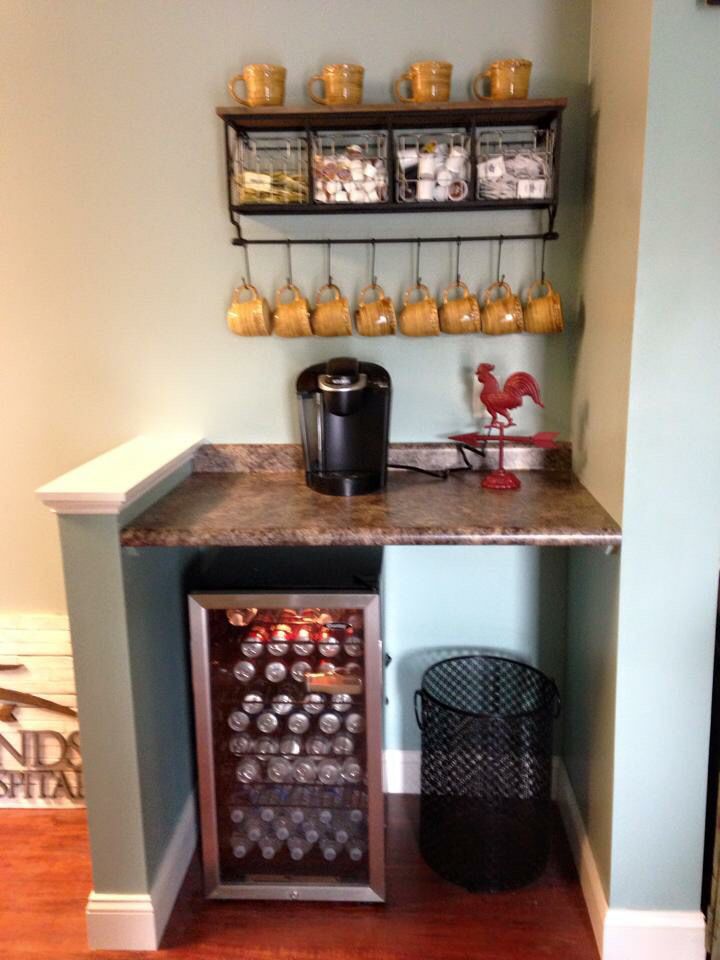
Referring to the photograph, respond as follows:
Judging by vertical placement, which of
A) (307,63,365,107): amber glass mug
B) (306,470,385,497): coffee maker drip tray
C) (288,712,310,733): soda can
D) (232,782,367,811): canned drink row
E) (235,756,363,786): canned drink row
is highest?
(307,63,365,107): amber glass mug

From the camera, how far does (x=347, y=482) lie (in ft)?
5.80

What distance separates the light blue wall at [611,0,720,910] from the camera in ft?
4.33

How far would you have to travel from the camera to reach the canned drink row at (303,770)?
1.82 metres

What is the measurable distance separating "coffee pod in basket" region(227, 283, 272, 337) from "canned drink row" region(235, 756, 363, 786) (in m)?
1.08

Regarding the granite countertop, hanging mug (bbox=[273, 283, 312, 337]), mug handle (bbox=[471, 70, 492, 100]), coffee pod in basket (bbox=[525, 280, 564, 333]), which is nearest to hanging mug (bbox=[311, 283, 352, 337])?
hanging mug (bbox=[273, 283, 312, 337])

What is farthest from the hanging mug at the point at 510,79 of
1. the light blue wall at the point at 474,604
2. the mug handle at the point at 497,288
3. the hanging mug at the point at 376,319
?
the light blue wall at the point at 474,604

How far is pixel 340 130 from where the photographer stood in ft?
6.07

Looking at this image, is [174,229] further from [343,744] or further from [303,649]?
[343,744]

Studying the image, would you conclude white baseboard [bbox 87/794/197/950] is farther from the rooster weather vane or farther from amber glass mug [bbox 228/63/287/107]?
amber glass mug [bbox 228/63/287/107]

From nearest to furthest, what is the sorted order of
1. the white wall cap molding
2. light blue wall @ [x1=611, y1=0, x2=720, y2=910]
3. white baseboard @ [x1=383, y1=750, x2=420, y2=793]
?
light blue wall @ [x1=611, y1=0, x2=720, y2=910]
the white wall cap molding
white baseboard @ [x1=383, y1=750, x2=420, y2=793]

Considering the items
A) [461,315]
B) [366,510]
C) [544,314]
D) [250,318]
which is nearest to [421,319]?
[461,315]

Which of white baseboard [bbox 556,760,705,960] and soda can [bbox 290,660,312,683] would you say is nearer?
white baseboard [bbox 556,760,705,960]

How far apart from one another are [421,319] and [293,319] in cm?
33

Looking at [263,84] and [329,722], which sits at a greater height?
[263,84]
